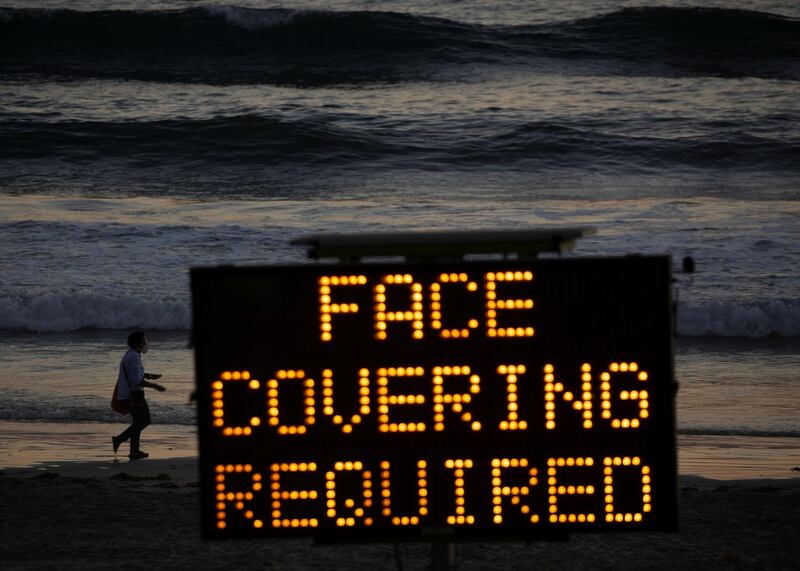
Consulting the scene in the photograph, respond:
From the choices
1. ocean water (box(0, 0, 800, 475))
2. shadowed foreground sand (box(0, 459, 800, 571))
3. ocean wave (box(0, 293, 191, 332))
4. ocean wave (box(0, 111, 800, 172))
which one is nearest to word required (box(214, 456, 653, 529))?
shadowed foreground sand (box(0, 459, 800, 571))

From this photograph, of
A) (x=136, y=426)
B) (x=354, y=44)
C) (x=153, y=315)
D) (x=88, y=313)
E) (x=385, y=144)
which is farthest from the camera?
(x=354, y=44)

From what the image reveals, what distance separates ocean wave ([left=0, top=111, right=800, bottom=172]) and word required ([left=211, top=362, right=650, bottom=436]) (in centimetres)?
3039

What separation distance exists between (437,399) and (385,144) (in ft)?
106

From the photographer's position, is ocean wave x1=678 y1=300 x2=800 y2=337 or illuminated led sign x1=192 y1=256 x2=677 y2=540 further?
ocean wave x1=678 y1=300 x2=800 y2=337

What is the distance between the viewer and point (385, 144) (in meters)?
37.6

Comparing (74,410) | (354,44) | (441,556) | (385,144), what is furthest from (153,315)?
(354,44)

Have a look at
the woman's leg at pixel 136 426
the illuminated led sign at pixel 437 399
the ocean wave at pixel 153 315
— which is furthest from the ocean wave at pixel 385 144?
the illuminated led sign at pixel 437 399

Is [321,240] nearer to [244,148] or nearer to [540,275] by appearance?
[540,275]

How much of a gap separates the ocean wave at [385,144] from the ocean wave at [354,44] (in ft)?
19.4

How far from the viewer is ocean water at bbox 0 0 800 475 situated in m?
18.6

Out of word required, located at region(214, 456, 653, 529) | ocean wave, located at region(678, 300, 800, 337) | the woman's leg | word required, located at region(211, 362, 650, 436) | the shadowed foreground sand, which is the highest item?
word required, located at region(211, 362, 650, 436)

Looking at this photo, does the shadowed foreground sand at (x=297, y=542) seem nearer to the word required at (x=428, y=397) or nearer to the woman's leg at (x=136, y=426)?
the woman's leg at (x=136, y=426)

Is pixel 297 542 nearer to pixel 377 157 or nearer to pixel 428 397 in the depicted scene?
pixel 428 397

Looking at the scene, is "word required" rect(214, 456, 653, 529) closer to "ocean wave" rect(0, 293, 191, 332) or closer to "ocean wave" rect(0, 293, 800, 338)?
"ocean wave" rect(0, 293, 800, 338)
